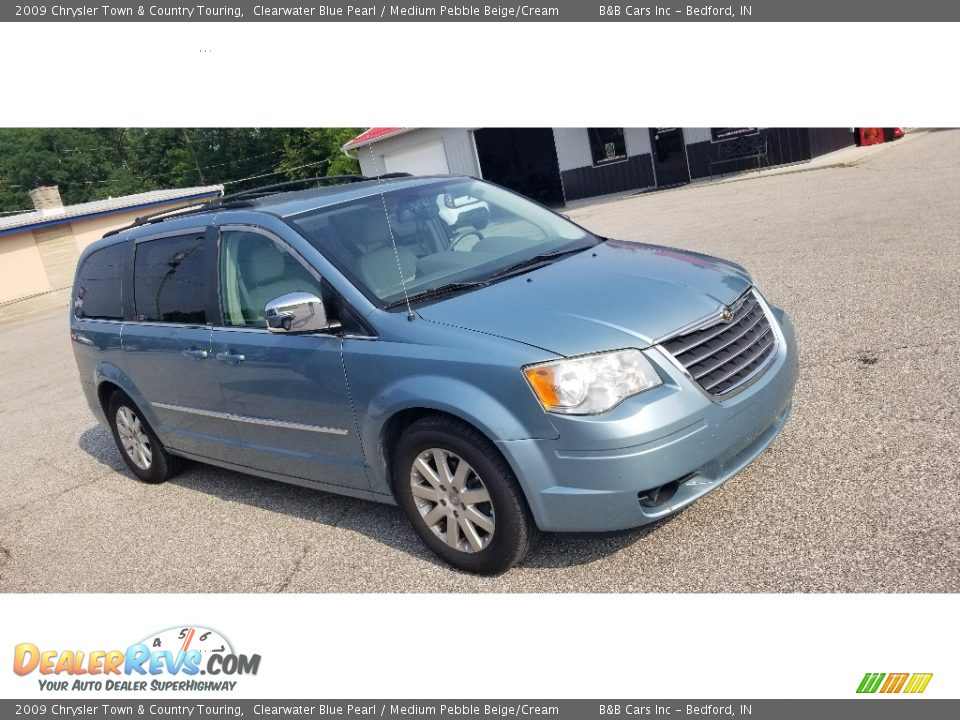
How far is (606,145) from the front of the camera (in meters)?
26.0

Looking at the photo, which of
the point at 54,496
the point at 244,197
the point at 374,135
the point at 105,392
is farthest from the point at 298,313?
the point at 374,135

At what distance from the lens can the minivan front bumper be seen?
3.37 meters

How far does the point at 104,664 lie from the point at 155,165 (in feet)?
163

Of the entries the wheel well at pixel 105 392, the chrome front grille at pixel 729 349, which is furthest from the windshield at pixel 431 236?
the wheel well at pixel 105 392

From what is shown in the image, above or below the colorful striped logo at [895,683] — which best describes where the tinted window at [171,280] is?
above

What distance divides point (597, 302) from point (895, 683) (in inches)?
74.9

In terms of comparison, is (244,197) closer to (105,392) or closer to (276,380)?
(276,380)

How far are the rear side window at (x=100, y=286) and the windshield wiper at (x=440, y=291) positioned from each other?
2.81m

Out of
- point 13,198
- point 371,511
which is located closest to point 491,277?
point 371,511

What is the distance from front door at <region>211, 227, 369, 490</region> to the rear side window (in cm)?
153

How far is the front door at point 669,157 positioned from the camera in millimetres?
23891

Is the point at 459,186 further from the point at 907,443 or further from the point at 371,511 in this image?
the point at 907,443

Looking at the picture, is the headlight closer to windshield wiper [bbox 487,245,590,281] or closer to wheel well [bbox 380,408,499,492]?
wheel well [bbox 380,408,499,492]

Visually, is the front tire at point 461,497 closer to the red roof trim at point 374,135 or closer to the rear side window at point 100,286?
the rear side window at point 100,286
